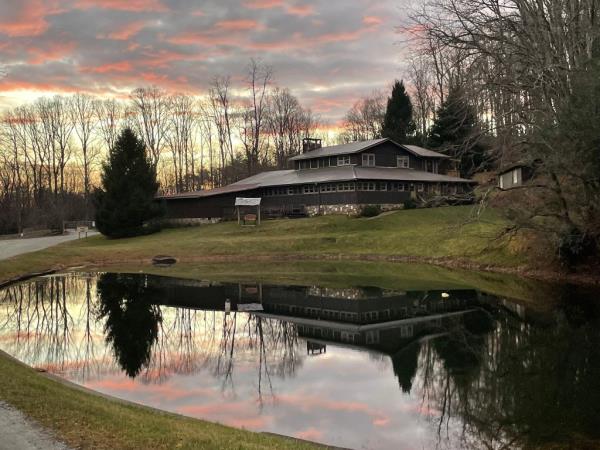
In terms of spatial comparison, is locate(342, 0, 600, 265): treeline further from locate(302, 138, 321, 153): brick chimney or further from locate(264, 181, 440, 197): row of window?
locate(302, 138, 321, 153): brick chimney

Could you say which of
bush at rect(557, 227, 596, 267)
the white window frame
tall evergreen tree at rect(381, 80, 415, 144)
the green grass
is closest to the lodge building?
the white window frame

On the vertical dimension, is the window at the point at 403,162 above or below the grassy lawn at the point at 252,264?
above

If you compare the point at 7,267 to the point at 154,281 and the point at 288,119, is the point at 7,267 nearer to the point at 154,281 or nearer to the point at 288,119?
the point at 154,281

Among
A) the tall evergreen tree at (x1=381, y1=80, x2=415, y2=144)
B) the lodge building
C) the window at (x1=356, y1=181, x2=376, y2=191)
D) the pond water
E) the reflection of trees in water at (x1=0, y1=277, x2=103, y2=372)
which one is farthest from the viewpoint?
the tall evergreen tree at (x1=381, y1=80, x2=415, y2=144)

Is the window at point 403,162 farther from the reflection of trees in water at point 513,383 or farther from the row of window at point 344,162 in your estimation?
the reflection of trees in water at point 513,383

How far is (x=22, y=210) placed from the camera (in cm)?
7950

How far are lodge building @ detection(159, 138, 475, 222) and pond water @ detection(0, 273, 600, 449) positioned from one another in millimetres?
28162

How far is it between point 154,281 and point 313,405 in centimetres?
2290

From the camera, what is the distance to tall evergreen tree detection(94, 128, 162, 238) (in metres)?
55.6

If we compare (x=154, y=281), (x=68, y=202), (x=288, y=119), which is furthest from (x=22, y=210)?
(x=154, y=281)

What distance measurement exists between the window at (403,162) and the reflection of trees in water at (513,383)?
4384 centimetres

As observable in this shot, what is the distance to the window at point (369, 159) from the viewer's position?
5869 centimetres

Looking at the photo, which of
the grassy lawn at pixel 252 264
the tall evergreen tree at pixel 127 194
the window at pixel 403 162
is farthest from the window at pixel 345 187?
the tall evergreen tree at pixel 127 194

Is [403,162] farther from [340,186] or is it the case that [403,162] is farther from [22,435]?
[22,435]
